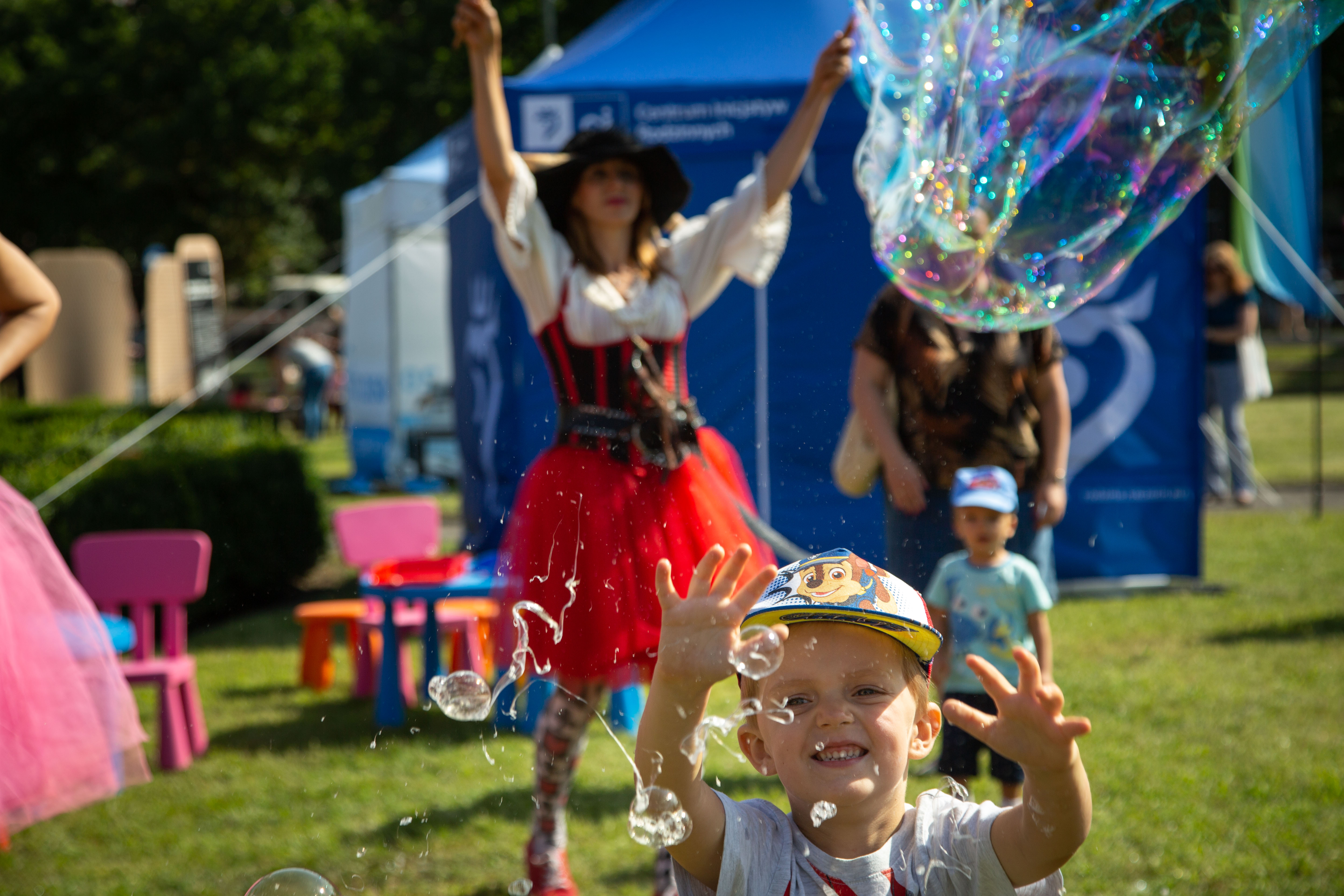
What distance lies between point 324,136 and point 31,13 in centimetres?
773

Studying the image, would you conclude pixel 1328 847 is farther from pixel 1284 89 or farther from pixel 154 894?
pixel 154 894

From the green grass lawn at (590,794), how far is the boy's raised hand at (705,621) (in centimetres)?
73

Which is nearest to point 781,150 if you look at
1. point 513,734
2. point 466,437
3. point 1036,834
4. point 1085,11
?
point 1085,11

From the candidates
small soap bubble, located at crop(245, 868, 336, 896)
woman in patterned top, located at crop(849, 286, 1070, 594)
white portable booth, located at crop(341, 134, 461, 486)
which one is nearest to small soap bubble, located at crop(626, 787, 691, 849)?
small soap bubble, located at crop(245, 868, 336, 896)

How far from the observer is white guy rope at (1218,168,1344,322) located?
6.86m

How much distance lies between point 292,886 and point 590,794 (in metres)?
2.20

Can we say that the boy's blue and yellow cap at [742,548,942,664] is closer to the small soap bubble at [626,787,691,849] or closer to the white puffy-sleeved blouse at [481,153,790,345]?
the small soap bubble at [626,787,691,849]

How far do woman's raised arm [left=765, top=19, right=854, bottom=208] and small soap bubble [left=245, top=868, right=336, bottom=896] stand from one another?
1502 millimetres

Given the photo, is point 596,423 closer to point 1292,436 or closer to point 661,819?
point 661,819

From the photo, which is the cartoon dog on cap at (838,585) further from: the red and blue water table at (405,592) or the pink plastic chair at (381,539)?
the pink plastic chair at (381,539)

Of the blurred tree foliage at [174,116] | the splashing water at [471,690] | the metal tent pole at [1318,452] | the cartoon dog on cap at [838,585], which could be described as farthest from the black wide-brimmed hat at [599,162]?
the blurred tree foliage at [174,116]

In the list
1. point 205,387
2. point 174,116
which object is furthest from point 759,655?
point 174,116

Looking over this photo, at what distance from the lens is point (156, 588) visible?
15.0ft

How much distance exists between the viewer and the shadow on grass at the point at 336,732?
455 centimetres
